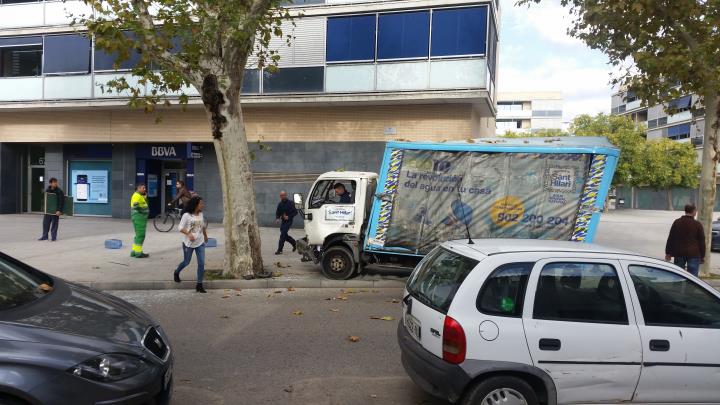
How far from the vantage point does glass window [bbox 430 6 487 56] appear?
1594 centimetres

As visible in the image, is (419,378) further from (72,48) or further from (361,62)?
(72,48)

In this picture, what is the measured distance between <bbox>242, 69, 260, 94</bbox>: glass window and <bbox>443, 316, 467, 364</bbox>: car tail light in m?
15.5

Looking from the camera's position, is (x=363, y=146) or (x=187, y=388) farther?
(x=363, y=146)

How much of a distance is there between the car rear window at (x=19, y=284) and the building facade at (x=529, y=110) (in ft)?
276

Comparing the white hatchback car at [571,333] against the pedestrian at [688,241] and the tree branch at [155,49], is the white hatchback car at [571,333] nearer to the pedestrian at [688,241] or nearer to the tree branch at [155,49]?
the pedestrian at [688,241]

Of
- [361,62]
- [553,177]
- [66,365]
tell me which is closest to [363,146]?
[361,62]

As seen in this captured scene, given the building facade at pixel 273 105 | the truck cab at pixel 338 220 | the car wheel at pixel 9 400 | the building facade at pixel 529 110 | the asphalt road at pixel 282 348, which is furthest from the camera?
the building facade at pixel 529 110

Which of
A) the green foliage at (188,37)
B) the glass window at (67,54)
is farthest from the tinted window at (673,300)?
the glass window at (67,54)

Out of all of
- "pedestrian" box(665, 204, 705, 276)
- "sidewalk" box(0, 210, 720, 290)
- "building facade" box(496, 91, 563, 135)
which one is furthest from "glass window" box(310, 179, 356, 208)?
"building facade" box(496, 91, 563, 135)

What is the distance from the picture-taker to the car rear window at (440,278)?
12.5 ft

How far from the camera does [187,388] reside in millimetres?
4652

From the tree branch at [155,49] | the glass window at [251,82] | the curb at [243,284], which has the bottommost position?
the curb at [243,284]

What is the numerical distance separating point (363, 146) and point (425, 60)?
11.6ft

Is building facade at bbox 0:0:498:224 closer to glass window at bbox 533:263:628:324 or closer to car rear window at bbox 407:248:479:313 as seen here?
car rear window at bbox 407:248:479:313
